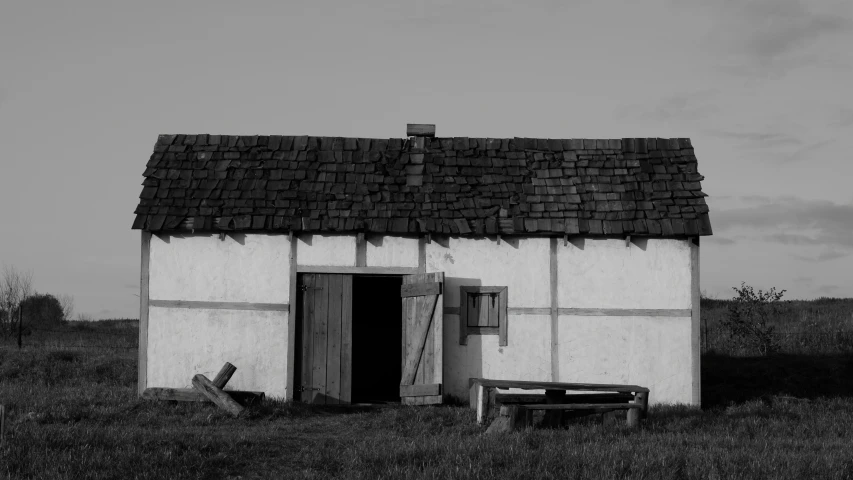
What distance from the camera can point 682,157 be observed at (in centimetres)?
1720

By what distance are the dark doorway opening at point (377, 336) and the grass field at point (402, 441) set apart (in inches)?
202

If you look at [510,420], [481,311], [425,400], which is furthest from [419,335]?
[510,420]

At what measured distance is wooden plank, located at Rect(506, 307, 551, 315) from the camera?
1573cm

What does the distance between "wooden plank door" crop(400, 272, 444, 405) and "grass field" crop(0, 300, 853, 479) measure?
660mm

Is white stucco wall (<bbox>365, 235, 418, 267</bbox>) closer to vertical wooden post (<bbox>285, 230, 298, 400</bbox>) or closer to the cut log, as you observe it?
vertical wooden post (<bbox>285, 230, 298, 400</bbox>)

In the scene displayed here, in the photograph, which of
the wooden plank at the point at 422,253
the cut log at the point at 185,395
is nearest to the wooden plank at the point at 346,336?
the wooden plank at the point at 422,253

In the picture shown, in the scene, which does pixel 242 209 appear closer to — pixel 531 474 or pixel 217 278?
pixel 217 278

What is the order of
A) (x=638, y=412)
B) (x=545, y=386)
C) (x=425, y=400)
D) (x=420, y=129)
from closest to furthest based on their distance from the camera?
(x=638, y=412), (x=545, y=386), (x=425, y=400), (x=420, y=129)

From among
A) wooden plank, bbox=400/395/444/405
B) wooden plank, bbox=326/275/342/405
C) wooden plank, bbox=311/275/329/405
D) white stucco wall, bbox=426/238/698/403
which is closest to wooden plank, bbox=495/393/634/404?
white stucco wall, bbox=426/238/698/403

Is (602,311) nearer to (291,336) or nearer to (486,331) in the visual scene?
(486,331)

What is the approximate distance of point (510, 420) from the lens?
1210cm

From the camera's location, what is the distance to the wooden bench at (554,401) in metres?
12.9

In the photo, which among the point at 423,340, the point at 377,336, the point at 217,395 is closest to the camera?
the point at 217,395

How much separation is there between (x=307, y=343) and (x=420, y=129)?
4922 millimetres
